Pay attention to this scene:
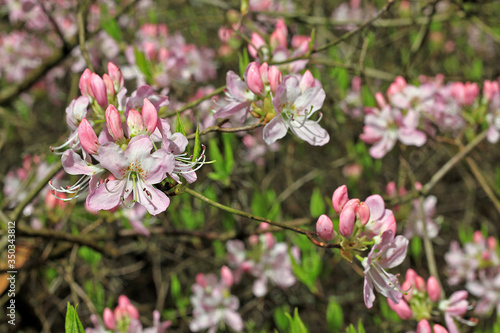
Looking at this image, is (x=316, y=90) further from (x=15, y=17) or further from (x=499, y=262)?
(x=15, y=17)

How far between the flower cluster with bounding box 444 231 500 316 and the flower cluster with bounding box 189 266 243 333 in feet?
4.44

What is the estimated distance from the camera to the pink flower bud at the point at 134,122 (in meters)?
1.05

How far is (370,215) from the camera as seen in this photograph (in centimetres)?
117

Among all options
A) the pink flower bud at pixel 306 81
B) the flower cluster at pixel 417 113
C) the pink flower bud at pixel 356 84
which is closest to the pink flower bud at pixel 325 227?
the pink flower bud at pixel 306 81

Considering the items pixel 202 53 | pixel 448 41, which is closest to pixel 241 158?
pixel 202 53

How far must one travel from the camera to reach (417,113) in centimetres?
196

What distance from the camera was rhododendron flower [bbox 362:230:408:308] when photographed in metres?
1.13

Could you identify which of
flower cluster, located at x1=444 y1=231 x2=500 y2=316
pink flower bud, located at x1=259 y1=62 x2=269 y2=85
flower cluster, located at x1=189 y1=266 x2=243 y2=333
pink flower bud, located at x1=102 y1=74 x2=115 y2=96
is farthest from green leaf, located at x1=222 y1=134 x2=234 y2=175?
flower cluster, located at x1=444 y1=231 x2=500 y2=316

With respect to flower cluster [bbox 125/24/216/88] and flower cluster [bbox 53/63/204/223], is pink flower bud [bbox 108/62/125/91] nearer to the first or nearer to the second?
flower cluster [bbox 53/63/204/223]

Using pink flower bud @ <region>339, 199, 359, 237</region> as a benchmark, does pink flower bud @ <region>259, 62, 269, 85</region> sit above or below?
above

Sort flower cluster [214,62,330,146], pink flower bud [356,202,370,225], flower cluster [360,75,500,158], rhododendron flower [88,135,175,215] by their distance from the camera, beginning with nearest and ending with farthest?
rhododendron flower [88,135,175,215], pink flower bud [356,202,370,225], flower cluster [214,62,330,146], flower cluster [360,75,500,158]

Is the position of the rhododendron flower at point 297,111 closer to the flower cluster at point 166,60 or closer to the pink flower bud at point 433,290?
the pink flower bud at point 433,290

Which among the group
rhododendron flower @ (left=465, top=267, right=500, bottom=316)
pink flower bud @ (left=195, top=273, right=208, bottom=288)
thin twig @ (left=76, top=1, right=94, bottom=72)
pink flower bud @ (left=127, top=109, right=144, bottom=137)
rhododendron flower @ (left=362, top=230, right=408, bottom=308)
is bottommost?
rhododendron flower @ (left=465, top=267, right=500, bottom=316)

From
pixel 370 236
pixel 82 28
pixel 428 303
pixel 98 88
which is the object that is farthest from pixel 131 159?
pixel 428 303
